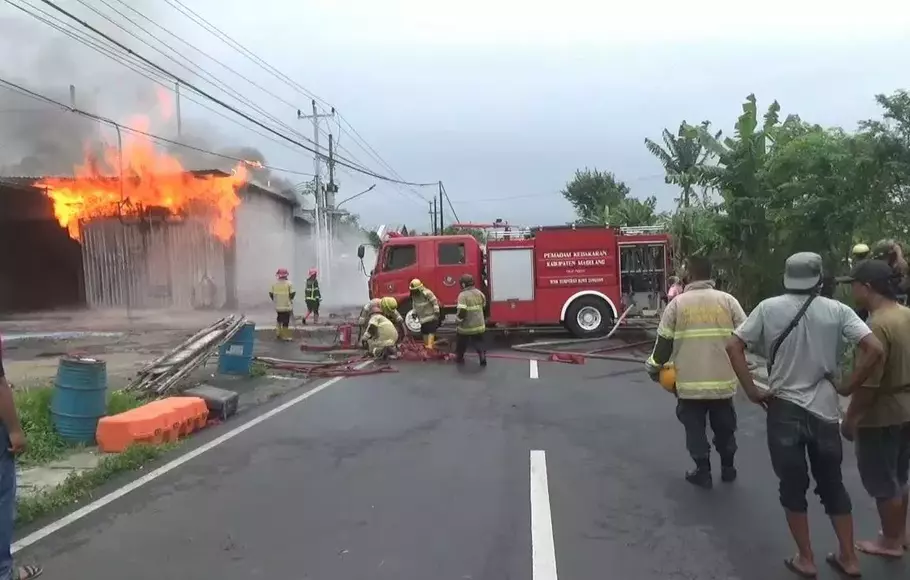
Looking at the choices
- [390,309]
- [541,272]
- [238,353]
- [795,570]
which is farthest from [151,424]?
[541,272]

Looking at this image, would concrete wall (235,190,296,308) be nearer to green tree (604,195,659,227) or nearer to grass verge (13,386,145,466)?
green tree (604,195,659,227)

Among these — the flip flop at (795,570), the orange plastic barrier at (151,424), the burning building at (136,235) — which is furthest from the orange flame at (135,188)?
the flip flop at (795,570)

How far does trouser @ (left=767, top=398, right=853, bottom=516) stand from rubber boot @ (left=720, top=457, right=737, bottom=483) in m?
1.82

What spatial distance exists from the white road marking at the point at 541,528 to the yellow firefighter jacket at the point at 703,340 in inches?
50.2

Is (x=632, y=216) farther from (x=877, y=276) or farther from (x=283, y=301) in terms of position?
(x=877, y=276)

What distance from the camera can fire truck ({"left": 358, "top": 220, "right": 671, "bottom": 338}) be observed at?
16.5m

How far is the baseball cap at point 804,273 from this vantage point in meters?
4.01

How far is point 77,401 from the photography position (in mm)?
7480

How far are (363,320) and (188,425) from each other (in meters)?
6.31

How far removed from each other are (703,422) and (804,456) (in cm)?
171

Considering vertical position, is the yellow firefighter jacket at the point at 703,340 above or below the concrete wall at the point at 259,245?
below

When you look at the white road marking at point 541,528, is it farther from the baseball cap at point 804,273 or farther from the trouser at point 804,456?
the baseball cap at point 804,273

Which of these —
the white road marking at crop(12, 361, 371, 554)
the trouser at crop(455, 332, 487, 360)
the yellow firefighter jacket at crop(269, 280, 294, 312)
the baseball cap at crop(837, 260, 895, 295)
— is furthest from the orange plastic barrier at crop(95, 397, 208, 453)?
the yellow firefighter jacket at crop(269, 280, 294, 312)

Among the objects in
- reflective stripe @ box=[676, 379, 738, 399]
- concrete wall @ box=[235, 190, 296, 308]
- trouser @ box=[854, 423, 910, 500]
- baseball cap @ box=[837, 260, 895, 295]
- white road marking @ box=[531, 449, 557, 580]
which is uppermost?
concrete wall @ box=[235, 190, 296, 308]
